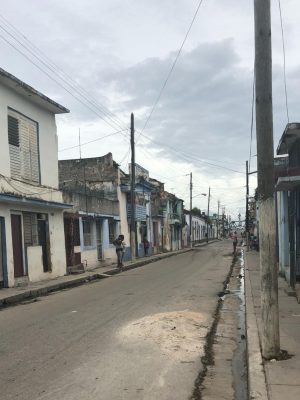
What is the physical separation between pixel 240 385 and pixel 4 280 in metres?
12.7

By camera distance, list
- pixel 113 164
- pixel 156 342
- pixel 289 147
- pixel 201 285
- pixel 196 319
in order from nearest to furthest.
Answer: pixel 156 342 → pixel 196 319 → pixel 289 147 → pixel 201 285 → pixel 113 164

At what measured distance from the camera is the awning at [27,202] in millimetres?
17214

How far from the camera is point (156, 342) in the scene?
8305 mm

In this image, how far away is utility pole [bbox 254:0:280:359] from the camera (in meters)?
6.76

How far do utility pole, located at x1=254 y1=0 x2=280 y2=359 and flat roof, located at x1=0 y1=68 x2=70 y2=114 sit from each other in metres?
12.4

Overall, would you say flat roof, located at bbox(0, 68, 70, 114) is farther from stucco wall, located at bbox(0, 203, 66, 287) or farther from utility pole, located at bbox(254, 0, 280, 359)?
utility pole, located at bbox(254, 0, 280, 359)

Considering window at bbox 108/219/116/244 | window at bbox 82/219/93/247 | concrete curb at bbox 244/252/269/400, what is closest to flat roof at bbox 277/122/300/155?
concrete curb at bbox 244/252/269/400

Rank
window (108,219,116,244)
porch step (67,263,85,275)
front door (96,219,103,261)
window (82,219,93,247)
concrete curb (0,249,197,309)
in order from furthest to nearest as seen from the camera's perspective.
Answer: window (108,219,116,244) → front door (96,219,103,261) → window (82,219,93,247) → porch step (67,263,85,275) → concrete curb (0,249,197,309)

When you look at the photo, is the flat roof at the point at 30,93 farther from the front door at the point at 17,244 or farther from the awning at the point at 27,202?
the front door at the point at 17,244

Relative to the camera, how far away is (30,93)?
19.8 meters

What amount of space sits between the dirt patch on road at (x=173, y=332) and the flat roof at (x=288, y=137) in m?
4.32

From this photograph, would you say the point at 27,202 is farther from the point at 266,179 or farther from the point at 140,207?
the point at 140,207

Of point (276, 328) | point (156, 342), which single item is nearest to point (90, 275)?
point (156, 342)

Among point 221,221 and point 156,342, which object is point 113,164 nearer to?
point 156,342
